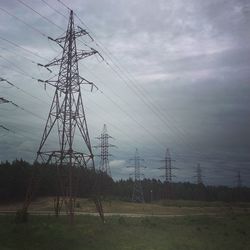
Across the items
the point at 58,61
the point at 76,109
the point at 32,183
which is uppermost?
the point at 58,61

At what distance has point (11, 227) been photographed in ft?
99.7

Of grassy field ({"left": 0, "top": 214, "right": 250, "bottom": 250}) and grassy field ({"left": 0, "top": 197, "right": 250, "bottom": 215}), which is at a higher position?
grassy field ({"left": 0, "top": 197, "right": 250, "bottom": 215})

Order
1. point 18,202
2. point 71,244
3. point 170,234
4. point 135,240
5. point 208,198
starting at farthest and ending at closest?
point 208,198, point 18,202, point 170,234, point 135,240, point 71,244

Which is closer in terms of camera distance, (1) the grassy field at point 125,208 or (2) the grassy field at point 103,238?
(2) the grassy field at point 103,238

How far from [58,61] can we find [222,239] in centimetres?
2051

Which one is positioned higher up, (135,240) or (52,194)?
(52,194)

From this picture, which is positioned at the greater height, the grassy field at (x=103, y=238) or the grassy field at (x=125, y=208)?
the grassy field at (x=125, y=208)

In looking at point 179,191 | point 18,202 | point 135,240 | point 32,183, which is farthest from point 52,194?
point 179,191

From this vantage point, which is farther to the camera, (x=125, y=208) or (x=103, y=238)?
(x=125, y=208)

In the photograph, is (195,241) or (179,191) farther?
(179,191)

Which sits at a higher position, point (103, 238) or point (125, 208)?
point (125, 208)

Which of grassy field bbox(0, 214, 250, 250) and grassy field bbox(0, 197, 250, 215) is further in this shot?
grassy field bbox(0, 197, 250, 215)

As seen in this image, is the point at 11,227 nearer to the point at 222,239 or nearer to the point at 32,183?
the point at 32,183

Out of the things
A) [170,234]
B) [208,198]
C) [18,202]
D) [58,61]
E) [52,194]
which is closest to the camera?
[170,234]
